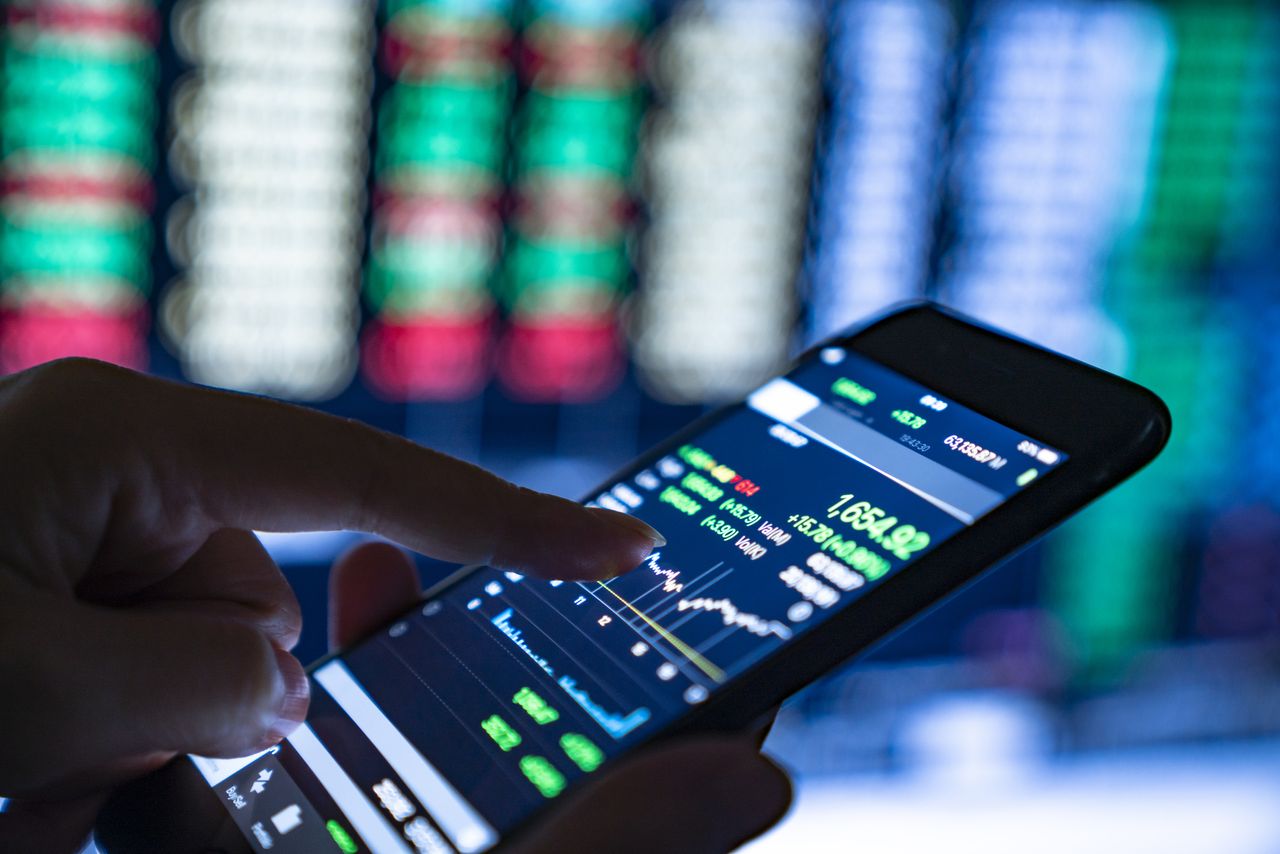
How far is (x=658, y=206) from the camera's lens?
3.77 ft

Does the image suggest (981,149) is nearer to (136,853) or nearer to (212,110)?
(212,110)

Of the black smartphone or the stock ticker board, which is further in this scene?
the stock ticker board

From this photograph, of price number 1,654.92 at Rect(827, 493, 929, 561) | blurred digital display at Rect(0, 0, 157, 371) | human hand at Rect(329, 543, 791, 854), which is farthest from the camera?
blurred digital display at Rect(0, 0, 157, 371)

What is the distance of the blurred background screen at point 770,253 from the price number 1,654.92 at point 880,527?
2.14 feet

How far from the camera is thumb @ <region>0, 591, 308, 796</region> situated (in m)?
0.41

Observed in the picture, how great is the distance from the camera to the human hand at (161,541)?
0.41 meters

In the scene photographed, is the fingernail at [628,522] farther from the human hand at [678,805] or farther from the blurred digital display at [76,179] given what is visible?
the blurred digital display at [76,179]

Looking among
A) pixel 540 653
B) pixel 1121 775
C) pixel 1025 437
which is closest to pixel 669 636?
pixel 540 653

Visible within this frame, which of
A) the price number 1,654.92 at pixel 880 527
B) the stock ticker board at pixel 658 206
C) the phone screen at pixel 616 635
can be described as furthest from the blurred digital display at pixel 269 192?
the price number 1,654.92 at pixel 880 527

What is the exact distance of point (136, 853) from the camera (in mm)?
485

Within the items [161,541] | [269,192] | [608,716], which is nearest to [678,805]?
[608,716]

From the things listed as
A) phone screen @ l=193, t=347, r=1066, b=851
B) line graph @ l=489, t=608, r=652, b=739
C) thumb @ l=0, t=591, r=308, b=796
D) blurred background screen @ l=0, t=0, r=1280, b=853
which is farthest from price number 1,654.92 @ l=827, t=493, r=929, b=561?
blurred background screen @ l=0, t=0, r=1280, b=853

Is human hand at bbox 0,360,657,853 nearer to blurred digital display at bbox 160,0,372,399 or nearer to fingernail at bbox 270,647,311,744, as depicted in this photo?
fingernail at bbox 270,647,311,744

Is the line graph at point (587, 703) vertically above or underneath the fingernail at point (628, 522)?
underneath
